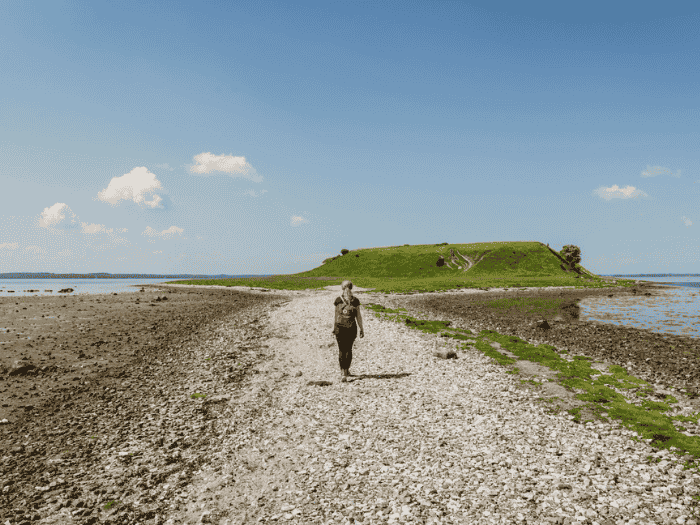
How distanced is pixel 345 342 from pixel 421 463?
8.20 m

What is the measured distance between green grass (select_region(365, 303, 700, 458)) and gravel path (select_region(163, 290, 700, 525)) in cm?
93

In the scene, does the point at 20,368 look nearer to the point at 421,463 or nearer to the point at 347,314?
the point at 347,314

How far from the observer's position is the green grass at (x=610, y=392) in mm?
11844

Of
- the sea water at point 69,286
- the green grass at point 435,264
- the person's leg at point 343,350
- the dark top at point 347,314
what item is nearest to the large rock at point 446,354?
the person's leg at point 343,350

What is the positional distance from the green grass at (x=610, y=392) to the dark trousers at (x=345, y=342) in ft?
27.1

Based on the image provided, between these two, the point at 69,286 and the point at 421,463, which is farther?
the point at 69,286

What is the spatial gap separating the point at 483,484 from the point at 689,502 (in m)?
4.31

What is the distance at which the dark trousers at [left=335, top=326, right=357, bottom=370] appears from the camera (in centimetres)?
1777

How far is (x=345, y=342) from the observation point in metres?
18.0

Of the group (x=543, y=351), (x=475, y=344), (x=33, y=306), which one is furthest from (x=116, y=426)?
(x=33, y=306)

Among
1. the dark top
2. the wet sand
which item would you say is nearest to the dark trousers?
the dark top

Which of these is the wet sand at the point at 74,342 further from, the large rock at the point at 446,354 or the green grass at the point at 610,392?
the green grass at the point at 610,392

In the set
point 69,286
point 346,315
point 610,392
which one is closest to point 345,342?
point 346,315

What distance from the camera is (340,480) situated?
9578 millimetres
